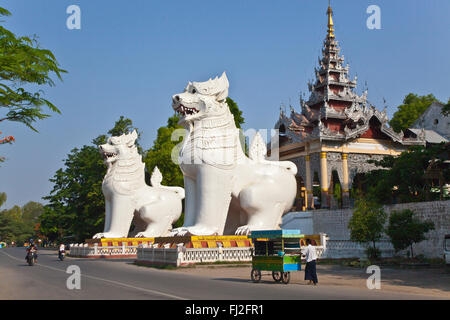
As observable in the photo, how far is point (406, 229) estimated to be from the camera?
14344 mm

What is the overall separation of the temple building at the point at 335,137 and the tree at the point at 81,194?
1243 cm

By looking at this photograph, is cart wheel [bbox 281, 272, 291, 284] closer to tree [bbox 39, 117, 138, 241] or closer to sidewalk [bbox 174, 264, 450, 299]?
sidewalk [bbox 174, 264, 450, 299]

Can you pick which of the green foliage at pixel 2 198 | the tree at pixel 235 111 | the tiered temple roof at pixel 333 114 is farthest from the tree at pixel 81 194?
the green foliage at pixel 2 198

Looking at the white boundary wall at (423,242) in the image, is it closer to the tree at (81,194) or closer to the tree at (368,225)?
the tree at (368,225)

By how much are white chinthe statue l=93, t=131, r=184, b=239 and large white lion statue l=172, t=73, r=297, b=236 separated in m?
6.58

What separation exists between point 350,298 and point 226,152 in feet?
23.7

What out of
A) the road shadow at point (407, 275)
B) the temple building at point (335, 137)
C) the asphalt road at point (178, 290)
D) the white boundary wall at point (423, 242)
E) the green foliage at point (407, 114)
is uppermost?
the green foliage at point (407, 114)

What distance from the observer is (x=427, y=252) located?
16469 millimetres

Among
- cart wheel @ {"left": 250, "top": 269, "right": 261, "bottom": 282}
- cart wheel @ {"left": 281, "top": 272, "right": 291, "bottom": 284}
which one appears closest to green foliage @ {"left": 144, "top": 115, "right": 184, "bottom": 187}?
cart wheel @ {"left": 250, "top": 269, "right": 261, "bottom": 282}

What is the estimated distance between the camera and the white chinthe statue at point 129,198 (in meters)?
20.5

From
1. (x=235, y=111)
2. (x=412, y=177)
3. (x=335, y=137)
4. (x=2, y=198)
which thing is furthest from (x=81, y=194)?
(x=2, y=198)

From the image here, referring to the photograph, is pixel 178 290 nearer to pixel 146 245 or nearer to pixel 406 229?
pixel 406 229

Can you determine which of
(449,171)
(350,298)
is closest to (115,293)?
(350,298)

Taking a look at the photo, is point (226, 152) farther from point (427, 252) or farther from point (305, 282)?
point (427, 252)
